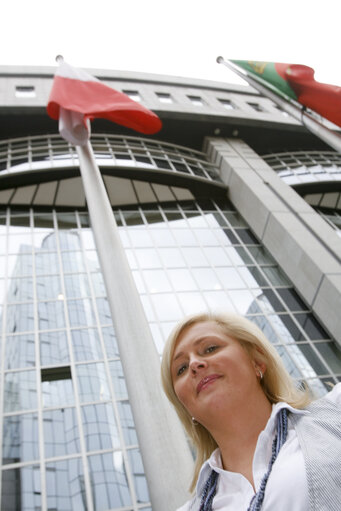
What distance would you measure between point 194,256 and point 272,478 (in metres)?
14.5

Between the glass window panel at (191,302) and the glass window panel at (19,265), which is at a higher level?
the glass window panel at (191,302)

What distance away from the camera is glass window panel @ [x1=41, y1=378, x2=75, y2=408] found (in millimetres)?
10727

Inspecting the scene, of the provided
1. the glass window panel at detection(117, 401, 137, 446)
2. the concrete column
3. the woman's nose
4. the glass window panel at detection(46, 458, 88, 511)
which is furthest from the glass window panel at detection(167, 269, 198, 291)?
the woman's nose

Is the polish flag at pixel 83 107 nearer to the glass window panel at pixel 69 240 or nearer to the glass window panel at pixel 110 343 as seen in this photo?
the glass window panel at pixel 110 343

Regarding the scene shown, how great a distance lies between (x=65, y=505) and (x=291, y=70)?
1437 cm

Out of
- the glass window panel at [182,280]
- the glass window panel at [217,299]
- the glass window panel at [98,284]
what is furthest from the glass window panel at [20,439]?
the glass window panel at [217,299]

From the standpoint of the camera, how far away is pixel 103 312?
13422mm

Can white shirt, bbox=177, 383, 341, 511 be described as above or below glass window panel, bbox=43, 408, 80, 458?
above

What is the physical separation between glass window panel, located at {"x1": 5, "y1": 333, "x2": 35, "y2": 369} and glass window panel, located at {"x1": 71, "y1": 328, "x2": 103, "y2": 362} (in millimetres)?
1191

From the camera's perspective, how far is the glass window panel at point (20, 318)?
12.7 metres

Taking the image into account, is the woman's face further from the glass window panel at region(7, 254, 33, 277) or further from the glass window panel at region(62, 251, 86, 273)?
the glass window panel at region(7, 254, 33, 277)

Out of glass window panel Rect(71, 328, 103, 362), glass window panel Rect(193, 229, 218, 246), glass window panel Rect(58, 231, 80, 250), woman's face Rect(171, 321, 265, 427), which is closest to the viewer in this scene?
woman's face Rect(171, 321, 265, 427)

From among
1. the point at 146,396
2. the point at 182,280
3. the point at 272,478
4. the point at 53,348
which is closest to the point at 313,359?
the point at 182,280

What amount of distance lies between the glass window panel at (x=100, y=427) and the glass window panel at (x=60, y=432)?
0.85ft
